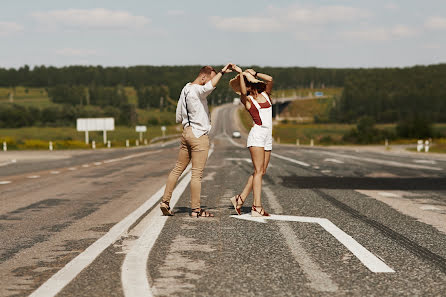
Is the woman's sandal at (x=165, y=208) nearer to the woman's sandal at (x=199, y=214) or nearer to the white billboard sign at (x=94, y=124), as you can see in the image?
the woman's sandal at (x=199, y=214)

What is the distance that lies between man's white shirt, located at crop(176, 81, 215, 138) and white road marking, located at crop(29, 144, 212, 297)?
148 centimetres

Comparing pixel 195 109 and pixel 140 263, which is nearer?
pixel 140 263

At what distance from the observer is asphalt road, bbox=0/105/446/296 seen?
3.76 m

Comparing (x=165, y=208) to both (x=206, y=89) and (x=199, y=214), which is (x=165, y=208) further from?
(x=206, y=89)

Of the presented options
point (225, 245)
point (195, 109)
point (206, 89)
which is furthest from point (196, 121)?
point (225, 245)

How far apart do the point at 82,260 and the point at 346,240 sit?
109 inches

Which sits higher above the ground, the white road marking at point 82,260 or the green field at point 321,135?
the white road marking at point 82,260

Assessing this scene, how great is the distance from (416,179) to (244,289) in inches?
403

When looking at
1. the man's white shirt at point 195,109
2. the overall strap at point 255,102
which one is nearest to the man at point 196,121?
the man's white shirt at point 195,109

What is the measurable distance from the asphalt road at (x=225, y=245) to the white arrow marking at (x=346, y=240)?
1cm

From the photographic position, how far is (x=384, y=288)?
367cm

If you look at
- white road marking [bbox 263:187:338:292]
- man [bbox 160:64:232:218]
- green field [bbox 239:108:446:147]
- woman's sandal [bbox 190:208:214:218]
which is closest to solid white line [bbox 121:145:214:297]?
woman's sandal [bbox 190:208:214:218]

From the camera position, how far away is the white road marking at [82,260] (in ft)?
12.0

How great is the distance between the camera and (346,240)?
17.6 feet
